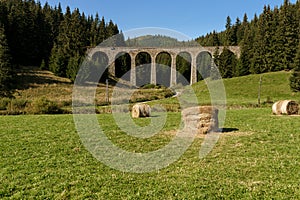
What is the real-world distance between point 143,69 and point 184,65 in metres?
30.3

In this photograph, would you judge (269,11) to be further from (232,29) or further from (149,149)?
(149,149)

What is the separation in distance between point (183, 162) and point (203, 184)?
2310 millimetres

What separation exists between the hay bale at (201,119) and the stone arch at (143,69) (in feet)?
223

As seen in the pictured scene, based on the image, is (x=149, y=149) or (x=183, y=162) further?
(x=149, y=149)

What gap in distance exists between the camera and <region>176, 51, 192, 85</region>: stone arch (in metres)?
115

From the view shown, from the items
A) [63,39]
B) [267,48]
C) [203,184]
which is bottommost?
[203,184]

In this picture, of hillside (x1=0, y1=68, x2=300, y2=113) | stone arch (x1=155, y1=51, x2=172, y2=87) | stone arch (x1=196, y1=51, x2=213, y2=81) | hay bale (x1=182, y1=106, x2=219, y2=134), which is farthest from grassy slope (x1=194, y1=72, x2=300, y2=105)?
hay bale (x1=182, y1=106, x2=219, y2=134)

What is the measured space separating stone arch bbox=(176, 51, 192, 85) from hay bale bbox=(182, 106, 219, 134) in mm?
96460

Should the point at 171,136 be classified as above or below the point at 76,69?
below

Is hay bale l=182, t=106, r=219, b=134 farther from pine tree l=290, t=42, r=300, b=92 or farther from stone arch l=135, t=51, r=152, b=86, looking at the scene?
stone arch l=135, t=51, r=152, b=86

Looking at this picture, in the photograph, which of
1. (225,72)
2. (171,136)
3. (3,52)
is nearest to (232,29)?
(225,72)

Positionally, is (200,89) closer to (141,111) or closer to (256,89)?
(256,89)

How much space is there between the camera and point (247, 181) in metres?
7.62

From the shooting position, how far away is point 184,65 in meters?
121
